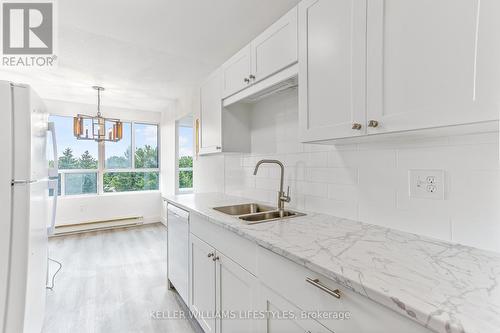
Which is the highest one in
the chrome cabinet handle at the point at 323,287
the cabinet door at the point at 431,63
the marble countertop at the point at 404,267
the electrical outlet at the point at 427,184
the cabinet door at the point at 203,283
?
the cabinet door at the point at 431,63

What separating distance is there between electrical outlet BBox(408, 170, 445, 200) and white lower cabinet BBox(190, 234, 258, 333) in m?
0.86

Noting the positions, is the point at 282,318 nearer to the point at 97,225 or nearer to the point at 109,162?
the point at 97,225

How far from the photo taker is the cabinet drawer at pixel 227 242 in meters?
1.17

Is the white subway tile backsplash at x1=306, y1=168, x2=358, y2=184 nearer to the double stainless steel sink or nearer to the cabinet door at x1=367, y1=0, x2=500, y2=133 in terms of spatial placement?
the double stainless steel sink

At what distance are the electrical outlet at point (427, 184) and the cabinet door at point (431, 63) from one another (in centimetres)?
34

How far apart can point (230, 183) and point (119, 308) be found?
59.4 inches

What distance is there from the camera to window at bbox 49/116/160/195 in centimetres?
440

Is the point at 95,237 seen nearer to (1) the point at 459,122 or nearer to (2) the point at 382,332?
(2) the point at 382,332

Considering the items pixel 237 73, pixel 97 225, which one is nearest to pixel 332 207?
pixel 237 73

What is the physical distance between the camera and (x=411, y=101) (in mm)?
859

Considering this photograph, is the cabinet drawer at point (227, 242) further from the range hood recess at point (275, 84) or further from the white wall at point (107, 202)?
the white wall at point (107, 202)

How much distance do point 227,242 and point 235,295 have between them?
0.28m

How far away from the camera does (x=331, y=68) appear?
1147mm

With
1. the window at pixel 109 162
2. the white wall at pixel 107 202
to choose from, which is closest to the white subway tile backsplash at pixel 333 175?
the white wall at pixel 107 202
